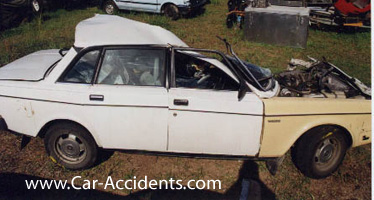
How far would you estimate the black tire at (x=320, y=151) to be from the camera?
4160 millimetres

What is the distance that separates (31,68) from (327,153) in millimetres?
4178

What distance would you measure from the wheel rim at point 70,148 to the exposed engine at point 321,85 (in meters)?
2.73

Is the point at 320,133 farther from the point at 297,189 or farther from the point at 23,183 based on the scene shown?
the point at 23,183

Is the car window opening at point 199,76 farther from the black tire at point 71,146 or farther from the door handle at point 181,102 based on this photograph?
the black tire at point 71,146

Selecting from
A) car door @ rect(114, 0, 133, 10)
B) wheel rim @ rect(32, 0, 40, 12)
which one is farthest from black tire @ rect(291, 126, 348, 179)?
wheel rim @ rect(32, 0, 40, 12)

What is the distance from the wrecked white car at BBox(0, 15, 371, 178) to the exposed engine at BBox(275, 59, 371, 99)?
35 centimetres

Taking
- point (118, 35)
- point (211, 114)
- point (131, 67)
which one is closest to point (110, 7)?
point (118, 35)

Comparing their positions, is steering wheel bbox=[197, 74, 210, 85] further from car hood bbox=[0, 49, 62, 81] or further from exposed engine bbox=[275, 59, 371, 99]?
car hood bbox=[0, 49, 62, 81]

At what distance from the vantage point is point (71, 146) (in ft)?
14.0

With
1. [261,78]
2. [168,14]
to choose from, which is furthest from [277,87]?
[168,14]

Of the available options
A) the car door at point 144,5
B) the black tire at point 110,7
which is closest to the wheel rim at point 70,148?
the car door at point 144,5

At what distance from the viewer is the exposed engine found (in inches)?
179

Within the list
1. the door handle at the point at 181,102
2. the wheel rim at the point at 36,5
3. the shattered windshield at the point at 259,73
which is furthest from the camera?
the wheel rim at the point at 36,5

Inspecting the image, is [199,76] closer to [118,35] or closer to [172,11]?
[118,35]
